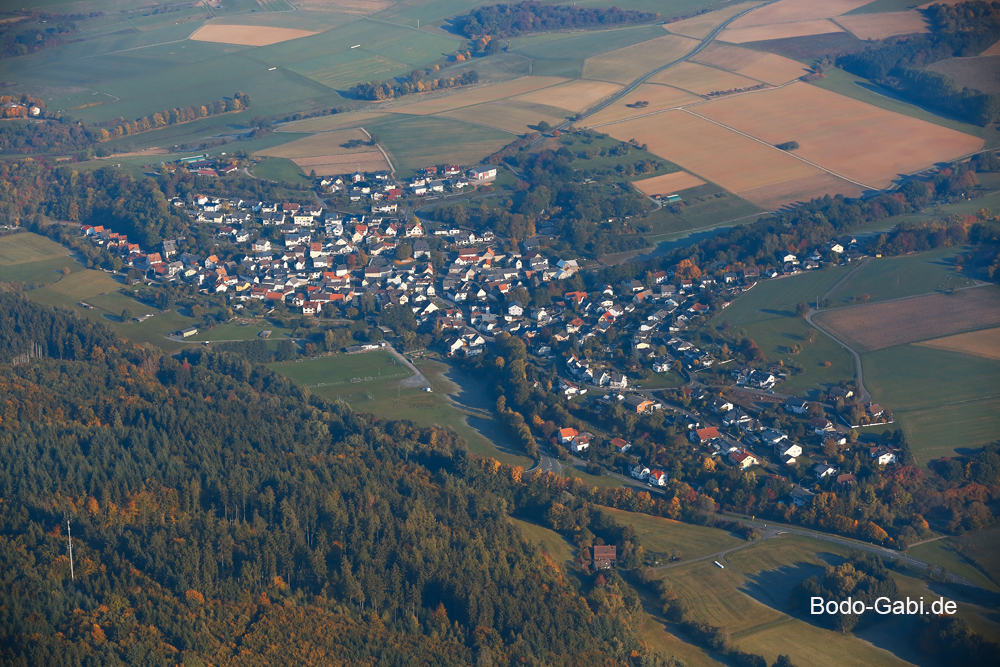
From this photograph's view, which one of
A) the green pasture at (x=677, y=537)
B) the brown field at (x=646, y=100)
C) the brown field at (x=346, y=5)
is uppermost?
the brown field at (x=346, y=5)

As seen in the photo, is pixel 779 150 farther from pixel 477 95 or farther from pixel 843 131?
pixel 477 95

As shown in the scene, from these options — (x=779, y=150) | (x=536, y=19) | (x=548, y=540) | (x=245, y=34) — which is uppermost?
(x=536, y=19)

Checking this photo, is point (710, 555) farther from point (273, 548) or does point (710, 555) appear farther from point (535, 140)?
point (535, 140)

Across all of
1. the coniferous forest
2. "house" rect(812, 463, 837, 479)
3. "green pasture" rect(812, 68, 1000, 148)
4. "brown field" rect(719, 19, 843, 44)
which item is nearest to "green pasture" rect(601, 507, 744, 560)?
the coniferous forest

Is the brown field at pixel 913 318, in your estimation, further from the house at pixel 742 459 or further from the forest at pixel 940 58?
the forest at pixel 940 58

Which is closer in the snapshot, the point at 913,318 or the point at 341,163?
the point at 913,318

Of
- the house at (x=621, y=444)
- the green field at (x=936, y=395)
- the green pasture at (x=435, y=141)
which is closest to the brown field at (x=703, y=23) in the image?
the green pasture at (x=435, y=141)

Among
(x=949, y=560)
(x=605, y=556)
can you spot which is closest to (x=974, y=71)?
(x=949, y=560)
